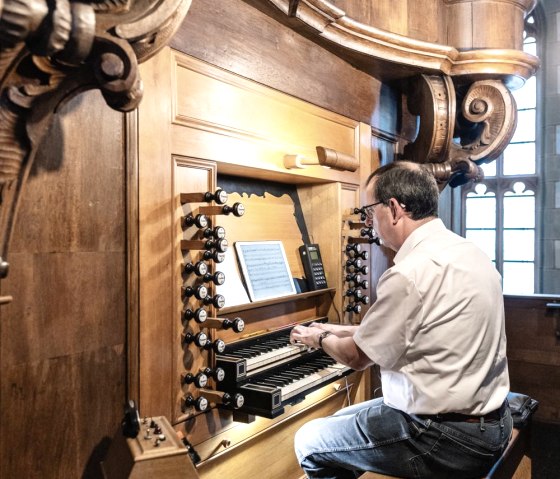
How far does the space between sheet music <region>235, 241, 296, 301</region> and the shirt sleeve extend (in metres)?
0.92

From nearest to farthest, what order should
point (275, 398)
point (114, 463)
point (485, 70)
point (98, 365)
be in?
point (114, 463) < point (98, 365) < point (275, 398) < point (485, 70)

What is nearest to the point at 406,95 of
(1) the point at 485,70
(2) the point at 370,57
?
(1) the point at 485,70

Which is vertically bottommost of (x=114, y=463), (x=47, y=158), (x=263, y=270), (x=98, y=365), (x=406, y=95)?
(x=114, y=463)

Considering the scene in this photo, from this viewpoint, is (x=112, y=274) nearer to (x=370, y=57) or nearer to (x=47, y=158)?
(x=47, y=158)

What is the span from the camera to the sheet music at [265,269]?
295 cm

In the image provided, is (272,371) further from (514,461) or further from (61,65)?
(61,65)

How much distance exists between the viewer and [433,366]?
212cm

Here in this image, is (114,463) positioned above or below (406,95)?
below

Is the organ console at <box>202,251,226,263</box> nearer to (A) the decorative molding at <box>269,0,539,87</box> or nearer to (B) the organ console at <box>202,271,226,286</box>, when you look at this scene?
(B) the organ console at <box>202,271,226,286</box>

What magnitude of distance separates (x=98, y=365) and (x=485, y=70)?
3.29 m

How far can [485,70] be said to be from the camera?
3.90 metres

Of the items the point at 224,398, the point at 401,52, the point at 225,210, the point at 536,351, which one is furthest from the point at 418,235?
the point at 536,351

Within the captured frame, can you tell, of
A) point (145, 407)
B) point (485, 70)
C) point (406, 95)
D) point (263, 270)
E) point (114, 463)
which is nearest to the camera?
point (114, 463)

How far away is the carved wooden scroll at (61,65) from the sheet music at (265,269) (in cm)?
158
